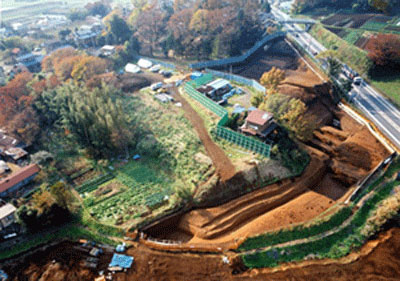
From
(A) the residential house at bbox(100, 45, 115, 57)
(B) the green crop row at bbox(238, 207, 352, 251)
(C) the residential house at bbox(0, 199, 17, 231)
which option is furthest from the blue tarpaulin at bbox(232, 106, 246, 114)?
(A) the residential house at bbox(100, 45, 115, 57)

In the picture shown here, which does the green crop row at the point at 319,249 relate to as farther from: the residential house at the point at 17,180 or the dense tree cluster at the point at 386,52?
the dense tree cluster at the point at 386,52

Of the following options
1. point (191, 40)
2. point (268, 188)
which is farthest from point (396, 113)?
point (191, 40)

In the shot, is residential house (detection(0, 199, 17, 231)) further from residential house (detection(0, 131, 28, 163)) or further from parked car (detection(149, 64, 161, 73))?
parked car (detection(149, 64, 161, 73))

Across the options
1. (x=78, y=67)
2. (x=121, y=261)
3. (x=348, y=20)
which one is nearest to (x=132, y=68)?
(x=78, y=67)

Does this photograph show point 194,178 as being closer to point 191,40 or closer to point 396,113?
point 396,113

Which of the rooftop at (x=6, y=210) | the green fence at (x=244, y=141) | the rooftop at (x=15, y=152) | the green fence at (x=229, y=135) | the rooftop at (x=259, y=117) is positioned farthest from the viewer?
the rooftop at (x=15, y=152)

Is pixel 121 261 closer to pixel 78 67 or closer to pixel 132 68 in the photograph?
pixel 78 67

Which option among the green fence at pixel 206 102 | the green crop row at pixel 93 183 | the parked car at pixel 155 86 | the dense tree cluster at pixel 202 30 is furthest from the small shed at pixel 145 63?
the green crop row at pixel 93 183
